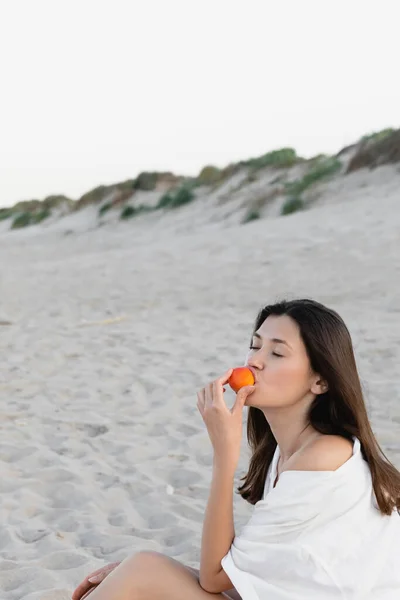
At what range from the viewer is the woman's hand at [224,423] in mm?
1877

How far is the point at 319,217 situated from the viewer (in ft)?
40.1

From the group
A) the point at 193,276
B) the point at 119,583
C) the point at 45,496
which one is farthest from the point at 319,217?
the point at 119,583

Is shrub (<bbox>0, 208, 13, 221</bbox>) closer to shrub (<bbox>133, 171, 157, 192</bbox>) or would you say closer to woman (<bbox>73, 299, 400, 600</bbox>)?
shrub (<bbox>133, 171, 157, 192</bbox>)

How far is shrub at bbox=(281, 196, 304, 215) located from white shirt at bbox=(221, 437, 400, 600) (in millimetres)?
13336

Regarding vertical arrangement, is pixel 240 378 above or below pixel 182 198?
below

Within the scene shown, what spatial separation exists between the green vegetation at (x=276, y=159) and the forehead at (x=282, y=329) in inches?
694

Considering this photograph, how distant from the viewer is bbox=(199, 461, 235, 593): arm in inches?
72.6

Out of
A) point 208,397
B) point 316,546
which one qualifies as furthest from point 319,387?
point 316,546

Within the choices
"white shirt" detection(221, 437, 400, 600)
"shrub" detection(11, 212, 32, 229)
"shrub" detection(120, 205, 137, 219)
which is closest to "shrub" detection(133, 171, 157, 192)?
"shrub" detection(120, 205, 137, 219)

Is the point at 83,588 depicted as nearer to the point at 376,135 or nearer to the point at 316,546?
the point at 316,546

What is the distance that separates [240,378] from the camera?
192 cm

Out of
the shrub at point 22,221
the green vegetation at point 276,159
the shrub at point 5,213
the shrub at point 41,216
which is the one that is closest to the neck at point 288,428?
the green vegetation at point 276,159

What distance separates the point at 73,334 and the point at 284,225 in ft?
19.3

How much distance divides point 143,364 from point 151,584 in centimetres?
390
